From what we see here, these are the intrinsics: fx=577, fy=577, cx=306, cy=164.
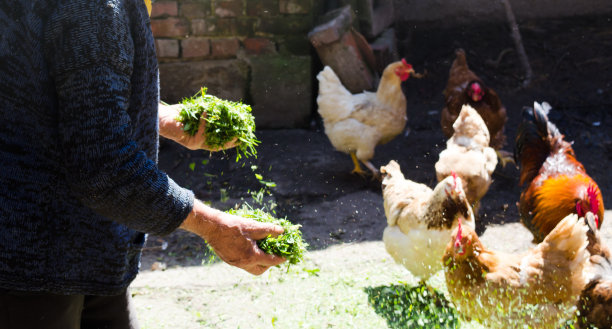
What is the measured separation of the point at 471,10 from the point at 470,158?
4.15m

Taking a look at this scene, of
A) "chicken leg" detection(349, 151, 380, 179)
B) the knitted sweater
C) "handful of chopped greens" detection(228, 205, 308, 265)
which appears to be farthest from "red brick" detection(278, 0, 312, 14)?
the knitted sweater

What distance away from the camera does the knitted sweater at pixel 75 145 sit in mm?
1151

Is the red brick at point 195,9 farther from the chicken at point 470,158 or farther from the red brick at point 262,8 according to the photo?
the chicken at point 470,158

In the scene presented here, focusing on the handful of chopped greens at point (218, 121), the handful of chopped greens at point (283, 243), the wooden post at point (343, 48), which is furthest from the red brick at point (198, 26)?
the handful of chopped greens at point (283, 243)

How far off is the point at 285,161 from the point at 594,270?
3.27m

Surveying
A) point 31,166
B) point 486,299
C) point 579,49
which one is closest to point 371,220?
point 486,299

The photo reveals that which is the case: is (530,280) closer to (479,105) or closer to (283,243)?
(283,243)

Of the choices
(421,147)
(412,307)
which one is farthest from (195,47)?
(412,307)

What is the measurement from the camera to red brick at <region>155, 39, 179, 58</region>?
5809 millimetres

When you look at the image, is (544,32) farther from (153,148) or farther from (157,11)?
(153,148)

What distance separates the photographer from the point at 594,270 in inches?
106

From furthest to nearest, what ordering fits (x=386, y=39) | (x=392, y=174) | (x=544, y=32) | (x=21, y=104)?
1. (x=544, y=32)
2. (x=386, y=39)
3. (x=392, y=174)
4. (x=21, y=104)

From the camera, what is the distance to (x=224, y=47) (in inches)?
233

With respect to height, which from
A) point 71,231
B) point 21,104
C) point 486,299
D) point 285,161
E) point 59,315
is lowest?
point 285,161
